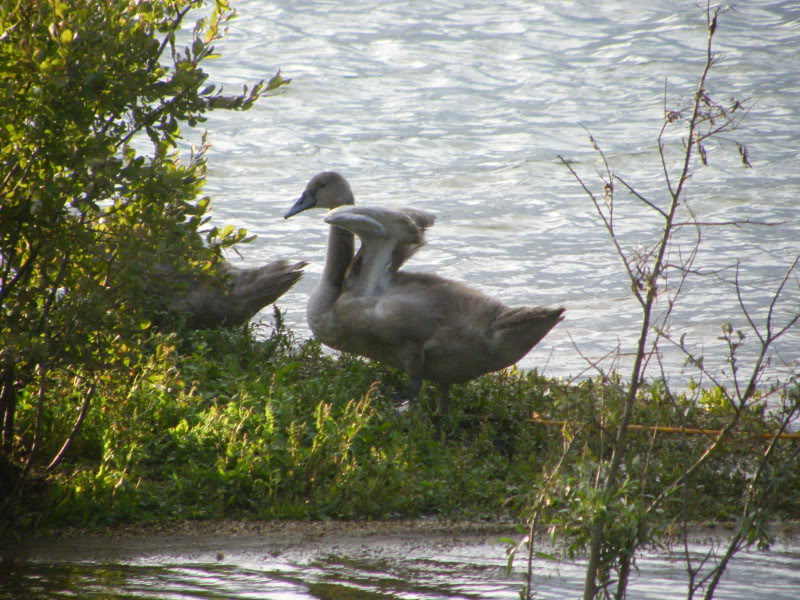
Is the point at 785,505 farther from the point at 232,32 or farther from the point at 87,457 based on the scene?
the point at 232,32

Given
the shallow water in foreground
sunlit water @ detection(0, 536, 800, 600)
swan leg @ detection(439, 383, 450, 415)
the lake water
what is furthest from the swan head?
sunlit water @ detection(0, 536, 800, 600)

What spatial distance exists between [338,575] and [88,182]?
78.0 inches

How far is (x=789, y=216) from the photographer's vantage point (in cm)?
1521

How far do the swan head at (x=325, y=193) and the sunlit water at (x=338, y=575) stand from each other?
13.6 feet

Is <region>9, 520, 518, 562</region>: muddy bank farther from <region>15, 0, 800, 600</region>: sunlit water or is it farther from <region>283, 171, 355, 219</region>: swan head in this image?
<region>283, 171, 355, 219</region>: swan head

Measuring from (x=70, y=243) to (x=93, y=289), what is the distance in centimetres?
22

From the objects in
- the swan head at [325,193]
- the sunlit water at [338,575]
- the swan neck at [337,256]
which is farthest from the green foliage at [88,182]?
the swan head at [325,193]

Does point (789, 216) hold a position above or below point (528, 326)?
above

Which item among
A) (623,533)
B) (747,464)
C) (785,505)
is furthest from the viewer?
(747,464)

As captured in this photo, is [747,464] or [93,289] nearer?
[93,289]

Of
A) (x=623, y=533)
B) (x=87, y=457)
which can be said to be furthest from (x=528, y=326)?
(x=623, y=533)

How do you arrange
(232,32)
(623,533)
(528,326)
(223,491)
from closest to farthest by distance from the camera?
(623,533) → (223,491) → (528,326) → (232,32)

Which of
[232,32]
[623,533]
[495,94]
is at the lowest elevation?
[623,533]

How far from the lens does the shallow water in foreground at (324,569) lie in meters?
4.82
